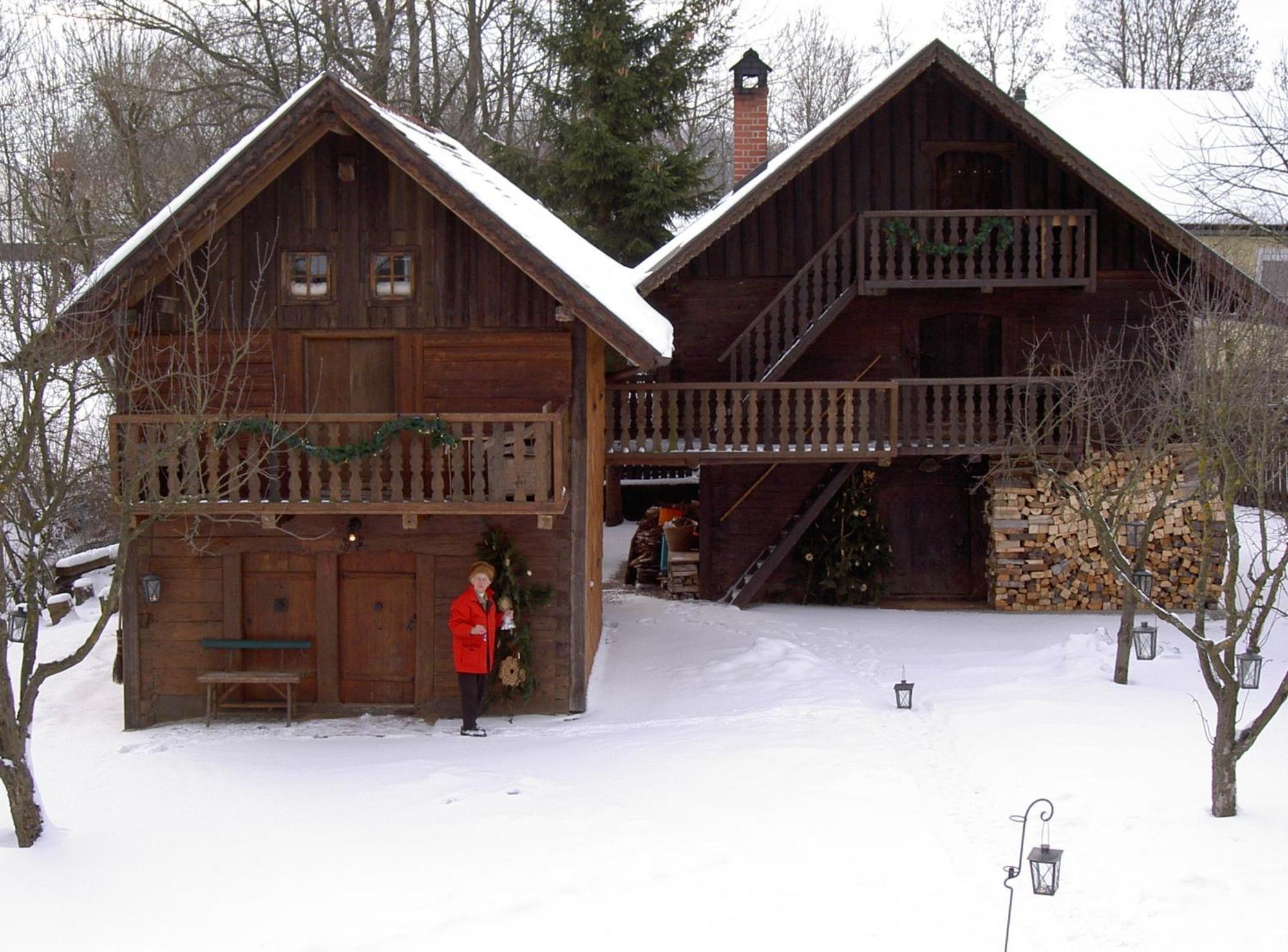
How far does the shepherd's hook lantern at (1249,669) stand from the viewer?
40.9 ft

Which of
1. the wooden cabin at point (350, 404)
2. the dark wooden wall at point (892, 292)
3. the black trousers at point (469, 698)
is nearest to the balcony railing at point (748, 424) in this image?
the dark wooden wall at point (892, 292)

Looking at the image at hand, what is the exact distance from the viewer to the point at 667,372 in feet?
65.3

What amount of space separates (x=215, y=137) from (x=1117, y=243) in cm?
1945

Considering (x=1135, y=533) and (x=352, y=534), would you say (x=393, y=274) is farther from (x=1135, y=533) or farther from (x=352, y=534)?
(x=1135, y=533)

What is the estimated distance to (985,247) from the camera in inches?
721

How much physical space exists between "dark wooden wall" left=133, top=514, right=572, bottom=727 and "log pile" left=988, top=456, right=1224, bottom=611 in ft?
26.4

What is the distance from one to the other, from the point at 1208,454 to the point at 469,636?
296 inches

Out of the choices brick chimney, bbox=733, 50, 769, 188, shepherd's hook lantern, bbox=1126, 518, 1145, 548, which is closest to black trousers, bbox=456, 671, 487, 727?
shepherd's hook lantern, bbox=1126, 518, 1145, 548

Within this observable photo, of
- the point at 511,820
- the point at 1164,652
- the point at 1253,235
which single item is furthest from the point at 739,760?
the point at 1253,235

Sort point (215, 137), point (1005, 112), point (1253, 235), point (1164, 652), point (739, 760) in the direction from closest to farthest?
point (739, 760), point (1164, 652), point (1005, 112), point (1253, 235), point (215, 137)

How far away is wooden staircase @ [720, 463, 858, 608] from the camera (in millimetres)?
19188

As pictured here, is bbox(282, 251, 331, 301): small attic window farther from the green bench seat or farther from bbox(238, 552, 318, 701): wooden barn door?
the green bench seat

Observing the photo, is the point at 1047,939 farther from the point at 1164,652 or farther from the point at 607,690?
the point at 1164,652

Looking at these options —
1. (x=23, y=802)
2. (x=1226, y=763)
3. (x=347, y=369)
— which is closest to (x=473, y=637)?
(x=347, y=369)
